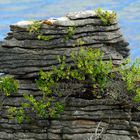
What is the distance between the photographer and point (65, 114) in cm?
2928

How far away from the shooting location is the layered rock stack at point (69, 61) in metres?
28.9

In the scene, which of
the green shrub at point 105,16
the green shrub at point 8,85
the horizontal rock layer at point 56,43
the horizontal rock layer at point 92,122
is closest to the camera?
the horizontal rock layer at point 92,122

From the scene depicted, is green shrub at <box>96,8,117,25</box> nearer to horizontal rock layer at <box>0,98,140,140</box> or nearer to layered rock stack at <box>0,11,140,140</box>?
layered rock stack at <box>0,11,140,140</box>

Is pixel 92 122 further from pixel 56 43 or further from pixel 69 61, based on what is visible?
pixel 56 43

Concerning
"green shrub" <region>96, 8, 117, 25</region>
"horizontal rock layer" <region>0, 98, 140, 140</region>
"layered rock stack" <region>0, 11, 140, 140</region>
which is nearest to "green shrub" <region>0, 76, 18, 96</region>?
"layered rock stack" <region>0, 11, 140, 140</region>

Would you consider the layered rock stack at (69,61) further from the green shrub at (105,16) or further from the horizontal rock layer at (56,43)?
the green shrub at (105,16)

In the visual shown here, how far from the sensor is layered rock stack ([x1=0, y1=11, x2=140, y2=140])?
28.9 meters

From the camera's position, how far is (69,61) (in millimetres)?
28953

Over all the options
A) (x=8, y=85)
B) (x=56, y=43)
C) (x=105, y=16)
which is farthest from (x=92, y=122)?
(x=105, y=16)

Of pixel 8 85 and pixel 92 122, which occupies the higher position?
pixel 8 85

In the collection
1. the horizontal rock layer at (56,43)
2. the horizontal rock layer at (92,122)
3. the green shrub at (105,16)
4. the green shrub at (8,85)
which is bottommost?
the horizontal rock layer at (92,122)

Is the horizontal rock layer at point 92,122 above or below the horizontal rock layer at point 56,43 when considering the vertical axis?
below

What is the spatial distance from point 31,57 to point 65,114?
8.12ft

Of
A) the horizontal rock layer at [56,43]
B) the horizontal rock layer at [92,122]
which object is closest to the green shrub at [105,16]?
the horizontal rock layer at [56,43]
